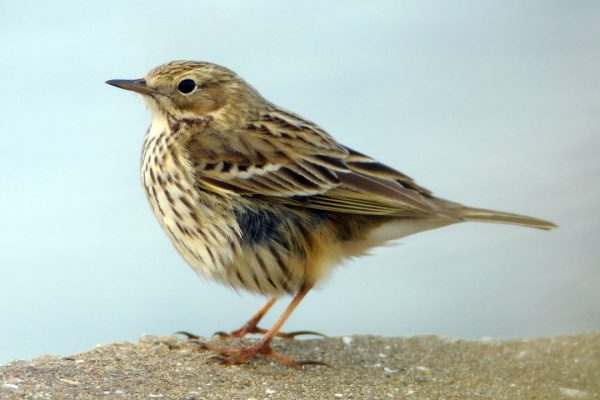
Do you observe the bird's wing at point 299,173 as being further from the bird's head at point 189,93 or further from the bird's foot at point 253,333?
the bird's foot at point 253,333

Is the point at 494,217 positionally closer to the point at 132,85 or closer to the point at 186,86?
the point at 186,86

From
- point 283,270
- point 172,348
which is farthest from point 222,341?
point 283,270

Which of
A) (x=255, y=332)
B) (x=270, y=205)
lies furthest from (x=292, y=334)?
(x=270, y=205)

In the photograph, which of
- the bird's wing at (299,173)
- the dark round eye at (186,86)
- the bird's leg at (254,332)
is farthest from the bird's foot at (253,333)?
the dark round eye at (186,86)

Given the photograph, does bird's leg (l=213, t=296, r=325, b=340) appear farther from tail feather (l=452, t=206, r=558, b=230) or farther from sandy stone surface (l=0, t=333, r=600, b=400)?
tail feather (l=452, t=206, r=558, b=230)

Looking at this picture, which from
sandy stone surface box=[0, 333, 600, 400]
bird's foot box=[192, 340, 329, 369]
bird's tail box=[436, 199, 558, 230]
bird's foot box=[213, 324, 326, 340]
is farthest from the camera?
bird's foot box=[213, 324, 326, 340]

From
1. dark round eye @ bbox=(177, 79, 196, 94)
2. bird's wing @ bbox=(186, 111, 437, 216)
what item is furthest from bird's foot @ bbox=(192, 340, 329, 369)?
dark round eye @ bbox=(177, 79, 196, 94)

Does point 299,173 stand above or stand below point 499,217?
above
